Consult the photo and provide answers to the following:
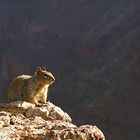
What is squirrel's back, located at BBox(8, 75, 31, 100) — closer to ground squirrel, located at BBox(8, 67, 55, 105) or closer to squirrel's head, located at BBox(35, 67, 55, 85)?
ground squirrel, located at BBox(8, 67, 55, 105)

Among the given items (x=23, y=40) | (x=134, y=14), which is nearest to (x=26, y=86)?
(x=134, y=14)

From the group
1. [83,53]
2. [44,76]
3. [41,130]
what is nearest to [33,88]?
[44,76]

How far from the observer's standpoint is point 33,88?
38.1 feet

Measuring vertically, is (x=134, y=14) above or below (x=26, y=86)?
above

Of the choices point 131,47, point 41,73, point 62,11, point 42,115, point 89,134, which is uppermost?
point 62,11

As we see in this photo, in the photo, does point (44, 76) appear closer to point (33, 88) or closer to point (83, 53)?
point (33, 88)

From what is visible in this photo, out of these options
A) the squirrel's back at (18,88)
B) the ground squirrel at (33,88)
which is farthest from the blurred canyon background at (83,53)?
the ground squirrel at (33,88)

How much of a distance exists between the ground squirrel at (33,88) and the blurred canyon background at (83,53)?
30.3 metres

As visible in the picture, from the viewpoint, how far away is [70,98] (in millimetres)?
49594

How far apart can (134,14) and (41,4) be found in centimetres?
2377

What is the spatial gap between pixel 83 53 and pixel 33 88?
162 feet

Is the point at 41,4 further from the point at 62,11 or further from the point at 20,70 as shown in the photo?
the point at 20,70

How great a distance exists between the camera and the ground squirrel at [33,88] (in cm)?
1152

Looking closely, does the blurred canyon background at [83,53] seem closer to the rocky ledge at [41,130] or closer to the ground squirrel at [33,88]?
the ground squirrel at [33,88]
